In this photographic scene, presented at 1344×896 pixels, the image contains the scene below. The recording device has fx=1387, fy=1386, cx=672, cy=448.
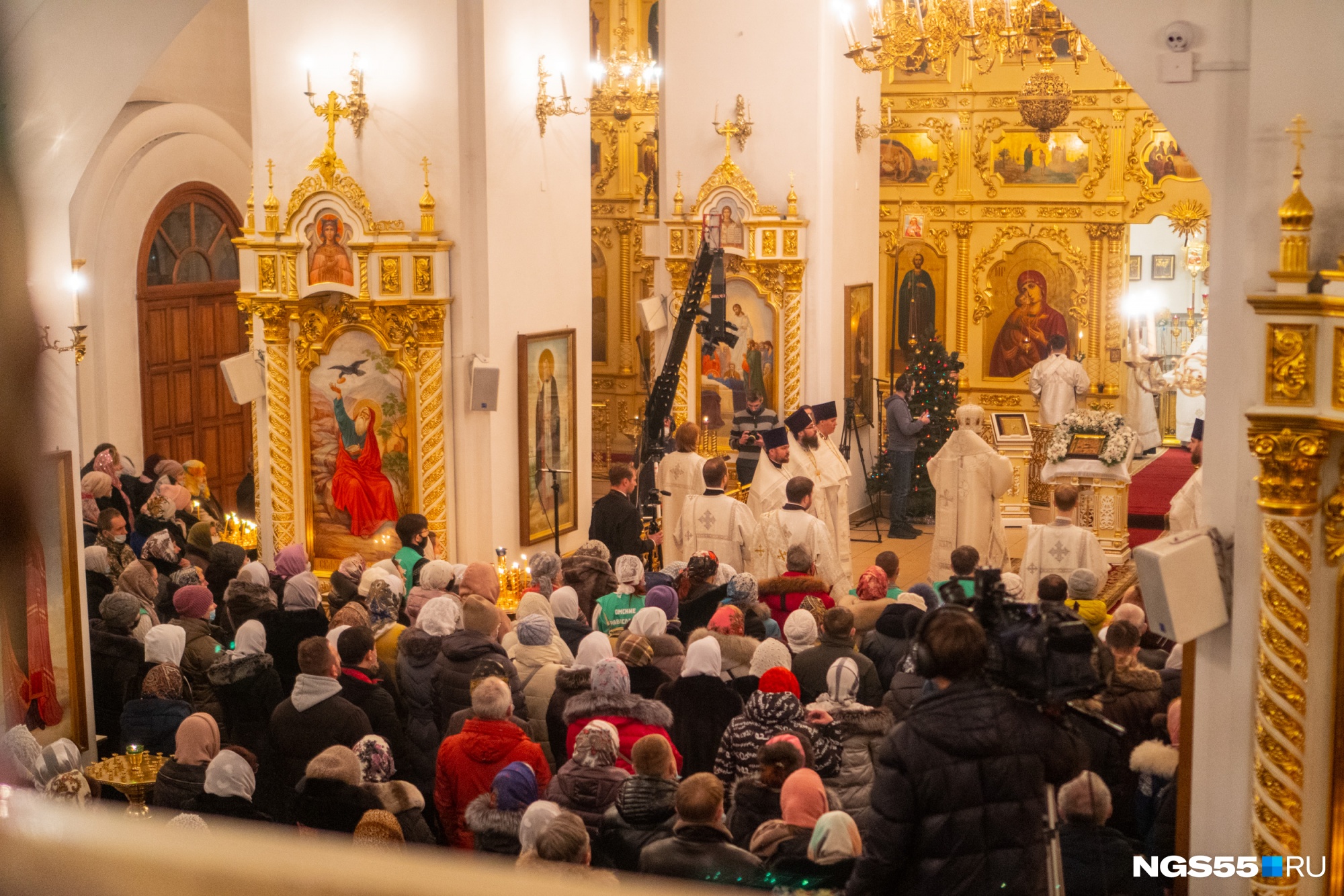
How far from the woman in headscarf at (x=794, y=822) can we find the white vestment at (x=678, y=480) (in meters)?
7.86

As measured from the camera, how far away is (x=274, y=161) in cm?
1157

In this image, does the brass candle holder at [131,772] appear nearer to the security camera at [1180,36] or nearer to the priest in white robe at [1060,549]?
the security camera at [1180,36]

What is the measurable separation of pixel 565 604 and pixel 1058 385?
12.0m

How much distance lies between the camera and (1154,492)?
671 inches

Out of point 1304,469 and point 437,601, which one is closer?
point 1304,469

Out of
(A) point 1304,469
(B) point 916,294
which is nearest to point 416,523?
(A) point 1304,469

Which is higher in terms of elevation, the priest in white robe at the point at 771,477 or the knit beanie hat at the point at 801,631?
the priest in white robe at the point at 771,477

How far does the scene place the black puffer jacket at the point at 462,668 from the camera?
23.0 ft

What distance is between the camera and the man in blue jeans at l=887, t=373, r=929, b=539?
16.5 meters

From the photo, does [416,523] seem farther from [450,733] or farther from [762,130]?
[762,130]

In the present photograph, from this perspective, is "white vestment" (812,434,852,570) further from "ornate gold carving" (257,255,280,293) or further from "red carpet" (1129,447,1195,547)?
"ornate gold carving" (257,255,280,293)

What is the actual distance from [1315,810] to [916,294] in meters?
17.4

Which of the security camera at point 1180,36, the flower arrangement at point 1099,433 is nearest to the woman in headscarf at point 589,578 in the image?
the security camera at point 1180,36

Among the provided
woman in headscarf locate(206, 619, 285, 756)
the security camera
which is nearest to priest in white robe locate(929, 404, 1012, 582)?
the security camera
